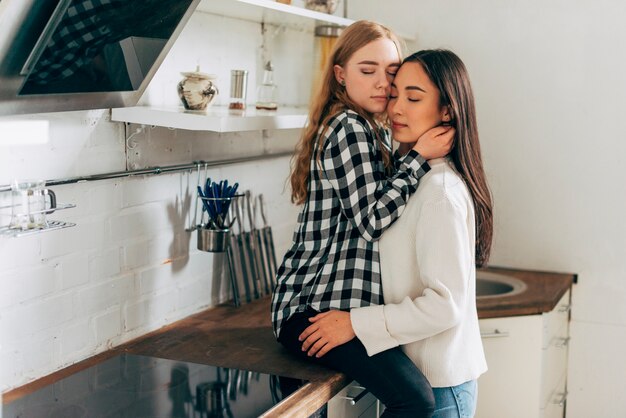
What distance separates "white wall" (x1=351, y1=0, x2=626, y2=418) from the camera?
274 cm

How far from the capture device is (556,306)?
2625 mm

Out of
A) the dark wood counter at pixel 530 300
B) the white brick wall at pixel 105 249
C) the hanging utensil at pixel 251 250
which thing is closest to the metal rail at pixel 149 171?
the white brick wall at pixel 105 249

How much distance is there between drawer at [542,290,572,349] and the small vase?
0.99 metres

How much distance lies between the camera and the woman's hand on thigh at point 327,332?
1.83m

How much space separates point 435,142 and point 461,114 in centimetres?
9

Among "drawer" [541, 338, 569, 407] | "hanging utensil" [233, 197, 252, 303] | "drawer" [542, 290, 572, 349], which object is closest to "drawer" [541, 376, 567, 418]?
"drawer" [541, 338, 569, 407]

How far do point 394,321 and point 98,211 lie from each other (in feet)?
2.41

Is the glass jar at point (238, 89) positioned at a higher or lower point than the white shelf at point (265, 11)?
lower

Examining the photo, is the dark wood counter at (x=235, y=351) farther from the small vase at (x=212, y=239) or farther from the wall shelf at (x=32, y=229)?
the wall shelf at (x=32, y=229)

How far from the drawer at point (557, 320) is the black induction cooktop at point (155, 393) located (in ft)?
3.32

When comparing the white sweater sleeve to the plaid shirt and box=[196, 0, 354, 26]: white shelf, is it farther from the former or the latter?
box=[196, 0, 354, 26]: white shelf

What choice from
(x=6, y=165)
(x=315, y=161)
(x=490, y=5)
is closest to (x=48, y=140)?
(x=6, y=165)

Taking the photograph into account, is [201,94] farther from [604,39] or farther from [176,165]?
[604,39]

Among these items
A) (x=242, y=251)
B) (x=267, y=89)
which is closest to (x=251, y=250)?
(x=242, y=251)
